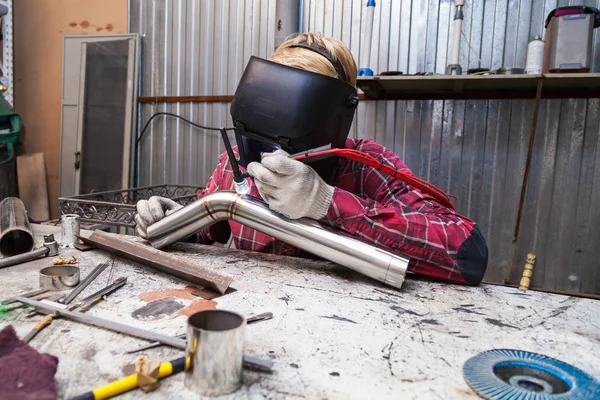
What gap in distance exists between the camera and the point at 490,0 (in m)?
2.27

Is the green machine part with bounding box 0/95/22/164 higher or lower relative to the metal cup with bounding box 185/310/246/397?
higher

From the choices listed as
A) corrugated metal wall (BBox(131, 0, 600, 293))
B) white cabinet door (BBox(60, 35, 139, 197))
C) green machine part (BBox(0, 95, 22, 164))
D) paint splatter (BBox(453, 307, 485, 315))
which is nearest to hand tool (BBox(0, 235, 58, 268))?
paint splatter (BBox(453, 307, 485, 315))

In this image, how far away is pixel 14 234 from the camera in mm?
1195

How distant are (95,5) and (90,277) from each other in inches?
118

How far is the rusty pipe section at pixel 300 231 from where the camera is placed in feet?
3.17

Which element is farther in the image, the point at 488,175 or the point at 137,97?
the point at 137,97

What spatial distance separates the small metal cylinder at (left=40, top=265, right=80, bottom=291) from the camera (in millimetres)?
892

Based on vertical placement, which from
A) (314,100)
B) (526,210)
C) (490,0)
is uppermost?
(490,0)

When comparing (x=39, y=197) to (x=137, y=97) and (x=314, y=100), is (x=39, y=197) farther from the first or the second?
(x=314, y=100)

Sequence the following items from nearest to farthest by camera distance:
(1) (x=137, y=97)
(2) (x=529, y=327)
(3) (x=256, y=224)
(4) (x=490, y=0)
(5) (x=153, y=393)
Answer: (5) (x=153, y=393) → (2) (x=529, y=327) → (3) (x=256, y=224) → (4) (x=490, y=0) → (1) (x=137, y=97)

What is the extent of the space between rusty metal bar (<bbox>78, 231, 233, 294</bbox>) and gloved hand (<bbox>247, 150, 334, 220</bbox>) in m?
0.21

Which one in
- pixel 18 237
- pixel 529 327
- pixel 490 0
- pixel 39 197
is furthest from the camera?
pixel 39 197

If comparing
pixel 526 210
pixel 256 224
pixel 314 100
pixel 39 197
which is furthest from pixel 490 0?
pixel 39 197

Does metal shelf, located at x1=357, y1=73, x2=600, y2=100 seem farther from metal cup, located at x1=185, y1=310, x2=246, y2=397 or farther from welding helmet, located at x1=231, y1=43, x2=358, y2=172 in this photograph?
metal cup, located at x1=185, y1=310, x2=246, y2=397
